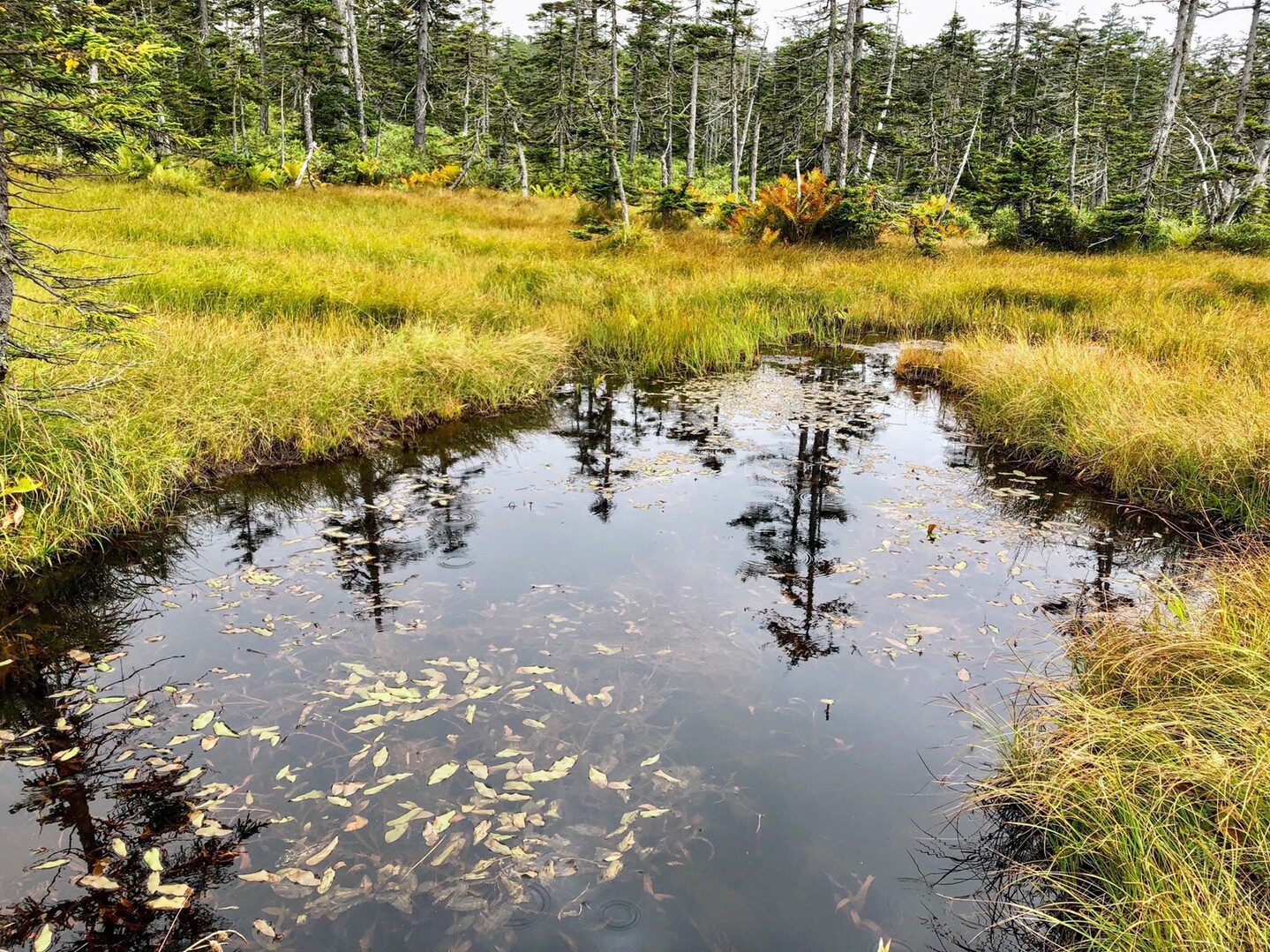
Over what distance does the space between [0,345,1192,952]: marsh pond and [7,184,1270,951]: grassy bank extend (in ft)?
1.25

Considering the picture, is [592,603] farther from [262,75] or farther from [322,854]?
[262,75]

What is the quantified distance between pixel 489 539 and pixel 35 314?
480cm

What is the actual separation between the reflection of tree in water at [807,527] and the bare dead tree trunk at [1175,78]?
15.5m

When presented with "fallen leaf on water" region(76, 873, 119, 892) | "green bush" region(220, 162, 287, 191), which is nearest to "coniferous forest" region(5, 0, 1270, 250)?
"green bush" region(220, 162, 287, 191)

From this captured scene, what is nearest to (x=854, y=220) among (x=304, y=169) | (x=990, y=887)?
(x=304, y=169)

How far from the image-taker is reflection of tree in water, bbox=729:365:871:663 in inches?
162

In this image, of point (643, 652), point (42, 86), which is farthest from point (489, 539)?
point (42, 86)

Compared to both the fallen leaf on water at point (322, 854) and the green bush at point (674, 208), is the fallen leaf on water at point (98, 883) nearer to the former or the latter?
the fallen leaf on water at point (322, 854)

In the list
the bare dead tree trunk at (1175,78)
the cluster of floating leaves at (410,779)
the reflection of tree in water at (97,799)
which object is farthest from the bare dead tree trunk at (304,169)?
the bare dead tree trunk at (1175,78)

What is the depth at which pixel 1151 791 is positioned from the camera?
2410 mm

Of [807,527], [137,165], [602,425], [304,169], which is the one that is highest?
[304,169]

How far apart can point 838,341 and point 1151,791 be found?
9.77m

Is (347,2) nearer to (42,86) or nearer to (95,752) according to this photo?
(42,86)

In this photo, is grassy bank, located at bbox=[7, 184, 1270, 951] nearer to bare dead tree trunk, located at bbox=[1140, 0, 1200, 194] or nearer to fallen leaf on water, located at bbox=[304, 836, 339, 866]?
fallen leaf on water, located at bbox=[304, 836, 339, 866]
